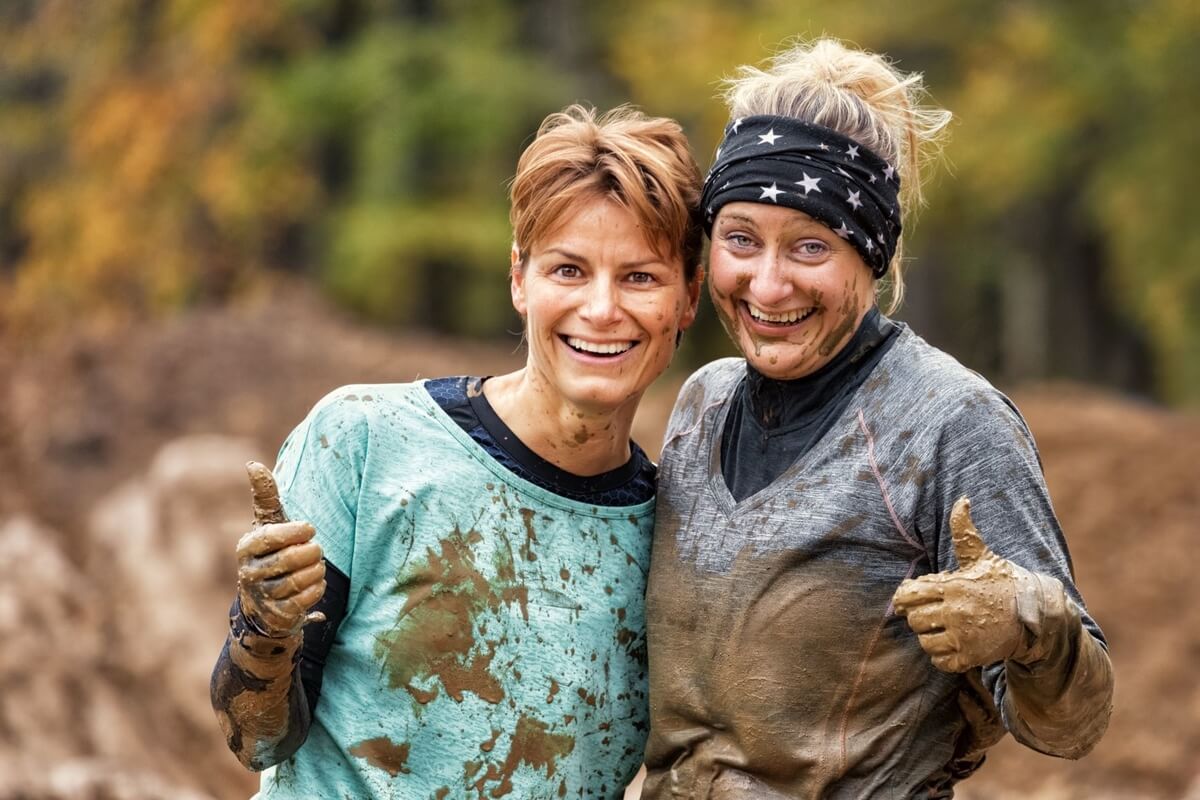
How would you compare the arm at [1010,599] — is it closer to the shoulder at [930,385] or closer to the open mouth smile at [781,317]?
the shoulder at [930,385]

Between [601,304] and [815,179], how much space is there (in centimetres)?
45

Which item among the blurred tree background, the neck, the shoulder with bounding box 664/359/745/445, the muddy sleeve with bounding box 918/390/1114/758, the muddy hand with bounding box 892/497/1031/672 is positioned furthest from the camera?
the blurred tree background

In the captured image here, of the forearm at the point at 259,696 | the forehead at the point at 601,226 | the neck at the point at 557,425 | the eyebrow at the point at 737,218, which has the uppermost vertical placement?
the eyebrow at the point at 737,218

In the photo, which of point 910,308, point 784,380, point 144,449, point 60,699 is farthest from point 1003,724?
point 910,308

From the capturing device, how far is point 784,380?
9.90 ft

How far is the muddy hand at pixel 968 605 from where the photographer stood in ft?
7.95

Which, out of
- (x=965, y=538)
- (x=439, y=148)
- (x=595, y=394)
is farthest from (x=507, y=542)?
(x=439, y=148)

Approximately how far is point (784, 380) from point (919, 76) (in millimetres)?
705

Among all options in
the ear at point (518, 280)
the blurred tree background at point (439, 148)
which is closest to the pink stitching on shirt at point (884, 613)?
the ear at point (518, 280)

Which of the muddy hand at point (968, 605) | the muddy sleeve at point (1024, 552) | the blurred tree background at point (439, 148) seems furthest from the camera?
the blurred tree background at point (439, 148)

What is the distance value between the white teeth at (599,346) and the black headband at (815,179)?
30 cm

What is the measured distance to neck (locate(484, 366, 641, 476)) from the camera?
10.2 ft

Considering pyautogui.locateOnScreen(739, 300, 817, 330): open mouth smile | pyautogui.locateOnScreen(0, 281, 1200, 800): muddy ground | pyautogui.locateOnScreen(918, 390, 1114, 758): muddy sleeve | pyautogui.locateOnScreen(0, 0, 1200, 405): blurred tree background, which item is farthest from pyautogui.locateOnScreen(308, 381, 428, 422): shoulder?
pyautogui.locateOnScreen(0, 0, 1200, 405): blurred tree background

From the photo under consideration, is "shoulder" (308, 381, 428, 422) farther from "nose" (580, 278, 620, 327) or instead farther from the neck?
"nose" (580, 278, 620, 327)
